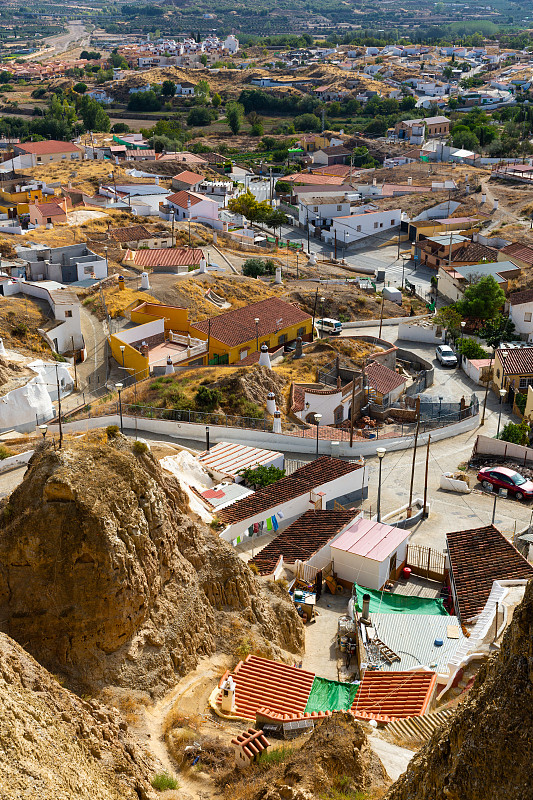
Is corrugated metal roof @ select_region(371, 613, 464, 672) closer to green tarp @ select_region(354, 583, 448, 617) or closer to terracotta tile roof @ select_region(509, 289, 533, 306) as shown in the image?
green tarp @ select_region(354, 583, 448, 617)

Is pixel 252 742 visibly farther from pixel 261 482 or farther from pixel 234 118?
pixel 234 118

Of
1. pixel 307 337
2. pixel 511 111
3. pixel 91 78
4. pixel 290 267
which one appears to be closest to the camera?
pixel 307 337

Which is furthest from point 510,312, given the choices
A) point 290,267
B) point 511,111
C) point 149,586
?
point 511,111

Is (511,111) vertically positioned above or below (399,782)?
below

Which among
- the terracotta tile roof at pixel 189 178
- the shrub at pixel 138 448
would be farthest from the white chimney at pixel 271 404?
the terracotta tile roof at pixel 189 178

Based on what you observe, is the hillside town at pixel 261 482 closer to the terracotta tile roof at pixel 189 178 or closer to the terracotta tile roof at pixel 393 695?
the terracotta tile roof at pixel 393 695

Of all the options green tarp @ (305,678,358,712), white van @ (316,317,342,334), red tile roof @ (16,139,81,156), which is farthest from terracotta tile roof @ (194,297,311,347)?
red tile roof @ (16,139,81,156)

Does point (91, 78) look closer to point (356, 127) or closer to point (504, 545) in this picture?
point (356, 127)
